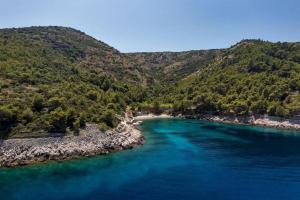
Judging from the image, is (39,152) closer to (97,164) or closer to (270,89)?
(97,164)

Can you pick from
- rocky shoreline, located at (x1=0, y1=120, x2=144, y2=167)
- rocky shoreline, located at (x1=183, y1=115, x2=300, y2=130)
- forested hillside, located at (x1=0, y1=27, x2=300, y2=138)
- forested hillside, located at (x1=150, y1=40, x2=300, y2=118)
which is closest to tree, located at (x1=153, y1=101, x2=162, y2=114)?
forested hillside, located at (x1=0, y1=27, x2=300, y2=138)

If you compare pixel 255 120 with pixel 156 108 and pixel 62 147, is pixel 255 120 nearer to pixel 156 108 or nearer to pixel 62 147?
pixel 156 108

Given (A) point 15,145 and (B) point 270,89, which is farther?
(B) point 270,89

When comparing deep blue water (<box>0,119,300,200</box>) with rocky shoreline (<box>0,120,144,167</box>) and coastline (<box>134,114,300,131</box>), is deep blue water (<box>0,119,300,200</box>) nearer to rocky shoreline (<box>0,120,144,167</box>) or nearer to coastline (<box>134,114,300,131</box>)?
rocky shoreline (<box>0,120,144,167</box>)

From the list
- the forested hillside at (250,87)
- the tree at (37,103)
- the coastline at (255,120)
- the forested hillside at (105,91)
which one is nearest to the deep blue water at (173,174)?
the forested hillside at (105,91)

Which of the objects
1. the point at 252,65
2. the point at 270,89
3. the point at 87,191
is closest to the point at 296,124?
the point at 270,89
